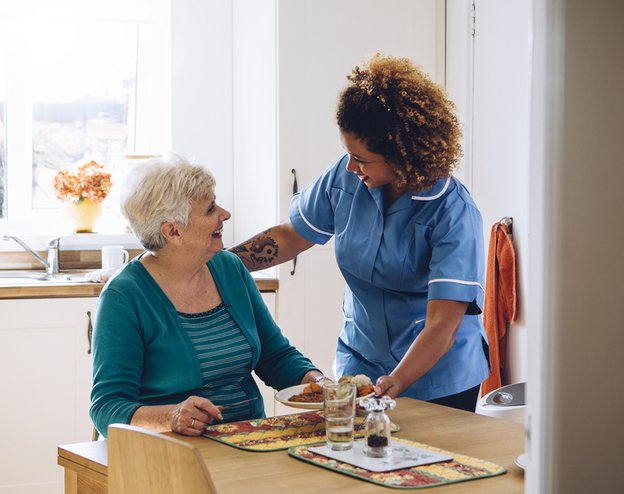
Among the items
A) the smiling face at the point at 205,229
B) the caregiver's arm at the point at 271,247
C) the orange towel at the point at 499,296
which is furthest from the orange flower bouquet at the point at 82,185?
the smiling face at the point at 205,229

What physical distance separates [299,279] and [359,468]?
74.4 inches

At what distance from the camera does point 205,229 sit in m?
1.91

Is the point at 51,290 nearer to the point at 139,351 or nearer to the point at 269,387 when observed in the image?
the point at 269,387

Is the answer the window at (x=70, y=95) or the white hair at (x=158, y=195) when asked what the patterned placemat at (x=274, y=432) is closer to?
the white hair at (x=158, y=195)

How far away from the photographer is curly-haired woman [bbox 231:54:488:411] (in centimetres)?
189

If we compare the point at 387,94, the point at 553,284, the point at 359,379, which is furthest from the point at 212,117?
the point at 553,284

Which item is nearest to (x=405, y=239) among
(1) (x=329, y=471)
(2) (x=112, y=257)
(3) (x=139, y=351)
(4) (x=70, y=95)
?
(3) (x=139, y=351)

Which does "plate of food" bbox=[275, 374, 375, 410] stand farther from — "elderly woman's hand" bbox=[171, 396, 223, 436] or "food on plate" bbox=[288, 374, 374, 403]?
"elderly woman's hand" bbox=[171, 396, 223, 436]

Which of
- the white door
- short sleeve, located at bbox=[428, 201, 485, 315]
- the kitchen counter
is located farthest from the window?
short sleeve, located at bbox=[428, 201, 485, 315]

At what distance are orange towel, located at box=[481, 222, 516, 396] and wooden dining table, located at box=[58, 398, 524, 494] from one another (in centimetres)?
105

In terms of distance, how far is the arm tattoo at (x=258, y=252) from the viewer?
229 centimetres

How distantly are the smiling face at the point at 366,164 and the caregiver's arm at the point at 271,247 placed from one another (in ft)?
1.33

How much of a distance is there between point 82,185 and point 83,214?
13 cm

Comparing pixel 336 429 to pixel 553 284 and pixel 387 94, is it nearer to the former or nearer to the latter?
pixel 387 94
